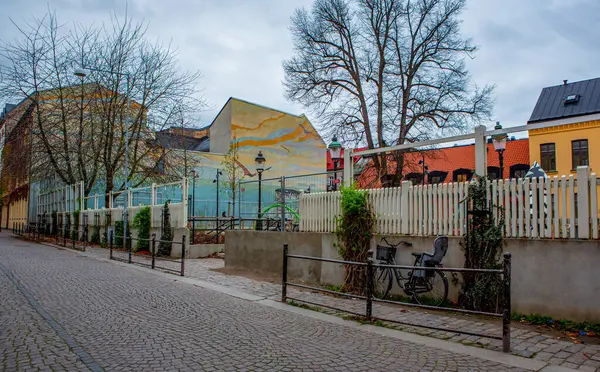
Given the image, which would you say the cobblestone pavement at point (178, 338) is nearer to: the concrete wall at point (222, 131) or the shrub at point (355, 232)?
the shrub at point (355, 232)

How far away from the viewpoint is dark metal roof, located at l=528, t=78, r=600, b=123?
30.3 meters

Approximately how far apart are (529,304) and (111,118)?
26068 mm

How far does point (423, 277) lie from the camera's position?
794 cm

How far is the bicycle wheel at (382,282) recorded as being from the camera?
8.77 metres

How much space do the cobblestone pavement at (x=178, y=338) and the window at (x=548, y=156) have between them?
27.4 meters

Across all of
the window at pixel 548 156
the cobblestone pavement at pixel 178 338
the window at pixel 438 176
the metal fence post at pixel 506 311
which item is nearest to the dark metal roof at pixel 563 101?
the window at pixel 548 156

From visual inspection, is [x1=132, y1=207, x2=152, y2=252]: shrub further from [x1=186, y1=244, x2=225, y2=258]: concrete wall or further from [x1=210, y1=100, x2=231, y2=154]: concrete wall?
[x1=210, y1=100, x2=231, y2=154]: concrete wall

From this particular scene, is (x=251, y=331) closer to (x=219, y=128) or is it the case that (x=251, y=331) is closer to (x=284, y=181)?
(x=284, y=181)

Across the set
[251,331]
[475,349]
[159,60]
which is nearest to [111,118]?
[159,60]

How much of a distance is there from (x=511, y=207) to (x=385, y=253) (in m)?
2.45

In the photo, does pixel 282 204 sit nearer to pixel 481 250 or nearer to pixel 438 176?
pixel 481 250

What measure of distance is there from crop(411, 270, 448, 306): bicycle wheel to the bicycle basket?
2.33 feet

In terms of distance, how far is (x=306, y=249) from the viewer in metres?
11.0

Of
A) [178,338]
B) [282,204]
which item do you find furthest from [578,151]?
[178,338]
